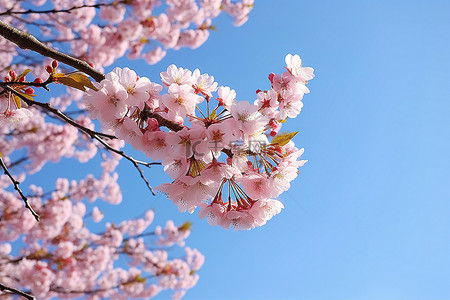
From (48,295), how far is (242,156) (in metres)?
7.68

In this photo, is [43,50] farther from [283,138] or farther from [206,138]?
[283,138]

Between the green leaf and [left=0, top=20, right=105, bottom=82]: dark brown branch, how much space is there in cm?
76

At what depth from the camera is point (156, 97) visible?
51.4 inches

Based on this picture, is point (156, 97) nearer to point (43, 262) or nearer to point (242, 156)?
point (242, 156)

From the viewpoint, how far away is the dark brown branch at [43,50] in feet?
4.43

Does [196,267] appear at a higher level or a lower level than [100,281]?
higher

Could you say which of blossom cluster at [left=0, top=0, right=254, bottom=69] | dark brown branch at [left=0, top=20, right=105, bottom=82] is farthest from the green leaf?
blossom cluster at [left=0, top=0, right=254, bottom=69]

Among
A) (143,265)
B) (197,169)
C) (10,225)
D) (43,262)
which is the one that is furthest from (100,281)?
(197,169)

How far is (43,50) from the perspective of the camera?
1.38 m

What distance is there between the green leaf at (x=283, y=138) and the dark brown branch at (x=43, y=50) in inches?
29.8

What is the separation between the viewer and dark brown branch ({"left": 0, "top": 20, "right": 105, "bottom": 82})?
1350mm

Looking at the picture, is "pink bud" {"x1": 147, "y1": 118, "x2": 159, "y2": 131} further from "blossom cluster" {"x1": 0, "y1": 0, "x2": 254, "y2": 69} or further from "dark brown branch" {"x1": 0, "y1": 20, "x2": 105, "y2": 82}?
"blossom cluster" {"x1": 0, "y1": 0, "x2": 254, "y2": 69}

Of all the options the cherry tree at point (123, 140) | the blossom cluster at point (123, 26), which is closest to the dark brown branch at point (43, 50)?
the cherry tree at point (123, 140)

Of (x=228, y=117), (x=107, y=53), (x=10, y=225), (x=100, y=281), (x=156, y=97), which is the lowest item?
(x=228, y=117)
